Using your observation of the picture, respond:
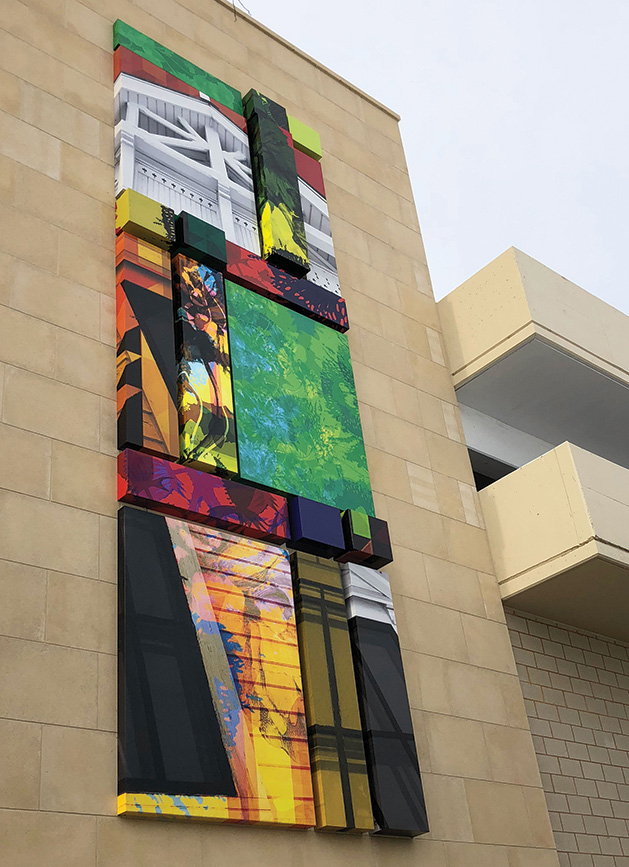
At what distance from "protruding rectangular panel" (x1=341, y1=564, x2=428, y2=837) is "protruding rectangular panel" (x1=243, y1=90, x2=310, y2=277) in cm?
265

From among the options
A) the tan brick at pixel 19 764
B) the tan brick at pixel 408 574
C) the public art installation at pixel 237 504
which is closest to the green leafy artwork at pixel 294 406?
the public art installation at pixel 237 504

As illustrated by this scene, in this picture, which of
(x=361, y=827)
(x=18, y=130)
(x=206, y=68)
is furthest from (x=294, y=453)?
→ (x=206, y=68)

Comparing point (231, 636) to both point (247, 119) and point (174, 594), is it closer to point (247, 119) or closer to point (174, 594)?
point (174, 594)

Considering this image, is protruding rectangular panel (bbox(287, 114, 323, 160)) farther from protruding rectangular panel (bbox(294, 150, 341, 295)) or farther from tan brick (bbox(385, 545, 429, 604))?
tan brick (bbox(385, 545, 429, 604))

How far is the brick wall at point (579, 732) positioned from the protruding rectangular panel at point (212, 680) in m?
Answer: 2.62

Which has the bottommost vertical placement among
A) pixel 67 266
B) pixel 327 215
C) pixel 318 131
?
pixel 67 266

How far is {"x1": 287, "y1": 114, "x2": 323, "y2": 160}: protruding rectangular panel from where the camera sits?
28.1 ft

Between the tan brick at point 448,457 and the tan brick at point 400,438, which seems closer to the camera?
the tan brick at point 400,438

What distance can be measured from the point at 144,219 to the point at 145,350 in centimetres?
110

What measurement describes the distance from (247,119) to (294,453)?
11.1 feet

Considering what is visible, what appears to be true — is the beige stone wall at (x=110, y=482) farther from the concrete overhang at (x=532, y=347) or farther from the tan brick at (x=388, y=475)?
the concrete overhang at (x=532, y=347)

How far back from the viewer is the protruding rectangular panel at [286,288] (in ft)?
23.2

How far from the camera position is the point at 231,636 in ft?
17.8

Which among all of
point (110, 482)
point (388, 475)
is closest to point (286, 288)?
point (388, 475)
